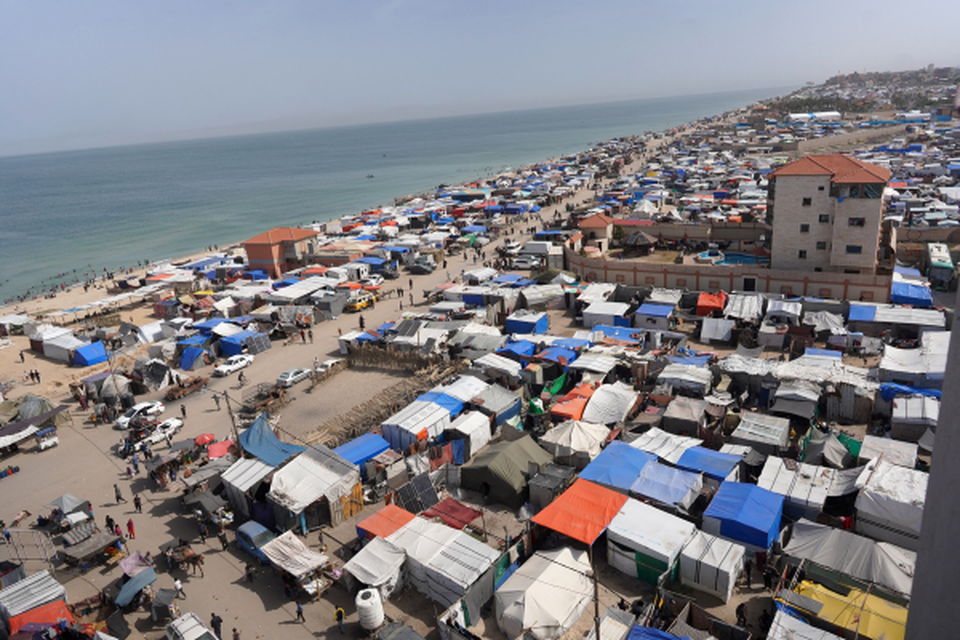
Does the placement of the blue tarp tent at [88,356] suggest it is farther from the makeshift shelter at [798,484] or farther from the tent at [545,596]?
the makeshift shelter at [798,484]

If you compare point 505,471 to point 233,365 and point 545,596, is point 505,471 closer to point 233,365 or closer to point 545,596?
point 545,596

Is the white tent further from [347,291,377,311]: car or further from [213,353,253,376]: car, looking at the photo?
[347,291,377,311]: car

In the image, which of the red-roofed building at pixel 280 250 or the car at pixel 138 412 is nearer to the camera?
the car at pixel 138 412

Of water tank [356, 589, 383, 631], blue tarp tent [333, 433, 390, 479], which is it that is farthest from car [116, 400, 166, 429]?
water tank [356, 589, 383, 631]

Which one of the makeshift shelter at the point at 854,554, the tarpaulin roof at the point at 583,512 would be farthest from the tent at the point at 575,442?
Answer: the makeshift shelter at the point at 854,554

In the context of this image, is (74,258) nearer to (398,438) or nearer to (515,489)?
(398,438)

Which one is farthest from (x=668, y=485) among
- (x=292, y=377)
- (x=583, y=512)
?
(x=292, y=377)
